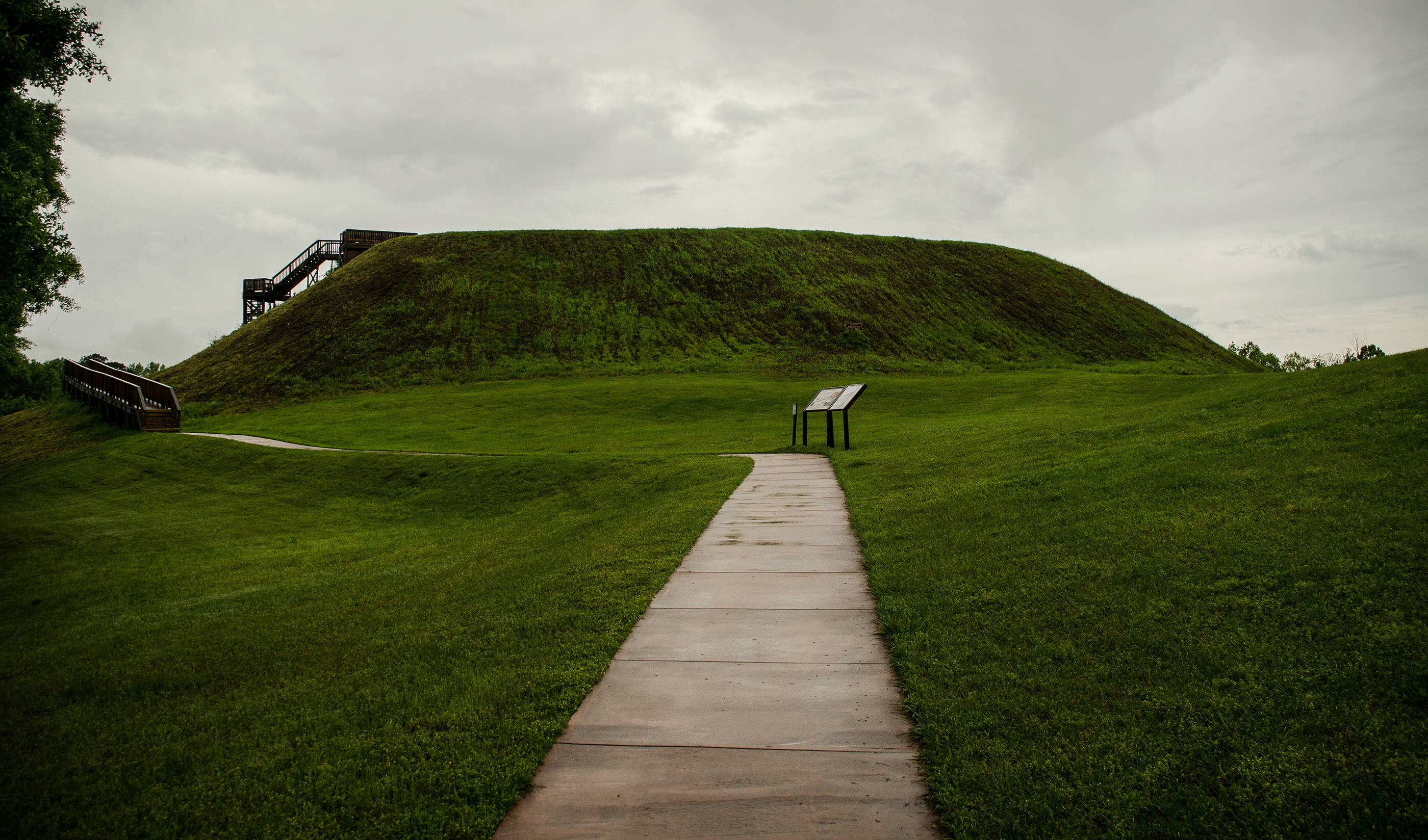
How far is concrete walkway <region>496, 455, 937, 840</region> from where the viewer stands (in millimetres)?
3268

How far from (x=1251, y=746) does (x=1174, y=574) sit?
232 centimetres

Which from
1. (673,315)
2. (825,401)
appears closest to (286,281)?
(673,315)

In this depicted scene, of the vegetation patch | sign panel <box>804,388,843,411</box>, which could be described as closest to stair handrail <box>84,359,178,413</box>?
sign panel <box>804,388,843,411</box>

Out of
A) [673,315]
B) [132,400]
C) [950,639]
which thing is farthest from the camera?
[673,315]

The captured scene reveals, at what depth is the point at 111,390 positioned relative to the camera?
2867 cm

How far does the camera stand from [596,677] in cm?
473

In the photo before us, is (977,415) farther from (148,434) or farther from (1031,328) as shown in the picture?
(1031,328)

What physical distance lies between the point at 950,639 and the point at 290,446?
2433 cm

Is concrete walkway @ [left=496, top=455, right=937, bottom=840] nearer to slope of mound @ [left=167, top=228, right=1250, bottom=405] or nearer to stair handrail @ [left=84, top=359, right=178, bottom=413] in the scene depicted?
stair handrail @ [left=84, top=359, right=178, bottom=413]

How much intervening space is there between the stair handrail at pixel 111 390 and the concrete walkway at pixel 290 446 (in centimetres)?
212

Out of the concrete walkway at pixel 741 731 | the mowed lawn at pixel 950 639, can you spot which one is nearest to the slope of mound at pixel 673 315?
the mowed lawn at pixel 950 639

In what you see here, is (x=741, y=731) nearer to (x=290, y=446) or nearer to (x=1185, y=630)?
(x=1185, y=630)

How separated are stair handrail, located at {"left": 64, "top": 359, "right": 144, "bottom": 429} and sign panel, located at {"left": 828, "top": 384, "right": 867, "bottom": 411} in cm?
2555

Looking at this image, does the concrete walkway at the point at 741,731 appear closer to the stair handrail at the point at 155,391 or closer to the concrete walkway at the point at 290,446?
the concrete walkway at the point at 290,446
